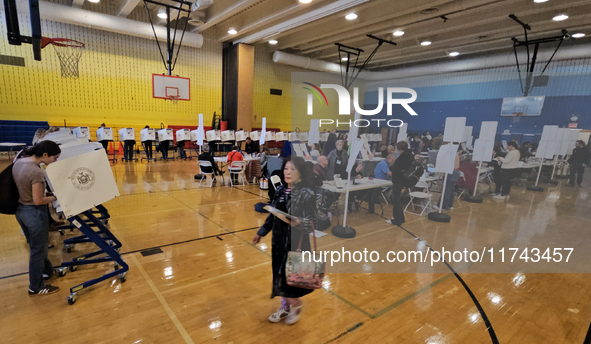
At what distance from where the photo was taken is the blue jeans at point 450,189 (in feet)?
15.8

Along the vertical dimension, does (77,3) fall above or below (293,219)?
above

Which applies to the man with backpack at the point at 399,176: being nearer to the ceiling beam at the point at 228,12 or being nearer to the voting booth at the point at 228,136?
the ceiling beam at the point at 228,12

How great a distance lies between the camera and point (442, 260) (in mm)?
3615

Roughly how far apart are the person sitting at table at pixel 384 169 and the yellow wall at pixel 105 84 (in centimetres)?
1167

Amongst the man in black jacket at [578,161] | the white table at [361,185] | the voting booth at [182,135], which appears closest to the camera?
the man in black jacket at [578,161]

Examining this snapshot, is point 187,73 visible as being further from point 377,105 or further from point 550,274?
point 550,274

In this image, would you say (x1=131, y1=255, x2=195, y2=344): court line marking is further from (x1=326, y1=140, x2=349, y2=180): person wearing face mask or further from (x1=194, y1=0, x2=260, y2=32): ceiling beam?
(x1=194, y1=0, x2=260, y2=32): ceiling beam

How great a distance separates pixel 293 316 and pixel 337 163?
247 centimetres

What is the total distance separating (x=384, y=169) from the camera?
14.4ft

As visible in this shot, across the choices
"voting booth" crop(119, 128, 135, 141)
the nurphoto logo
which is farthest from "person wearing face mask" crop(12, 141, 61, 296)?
"voting booth" crop(119, 128, 135, 141)

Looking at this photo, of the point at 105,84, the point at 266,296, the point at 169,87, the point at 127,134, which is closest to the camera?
the point at 266,296

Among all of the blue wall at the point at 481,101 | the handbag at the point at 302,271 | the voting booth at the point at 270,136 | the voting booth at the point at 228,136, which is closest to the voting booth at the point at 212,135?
the voting booth at the point at 228,136

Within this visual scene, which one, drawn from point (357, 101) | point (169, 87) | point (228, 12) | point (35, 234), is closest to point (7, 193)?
point (35, 234)

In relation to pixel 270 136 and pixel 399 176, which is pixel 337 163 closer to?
pixel 399 176
